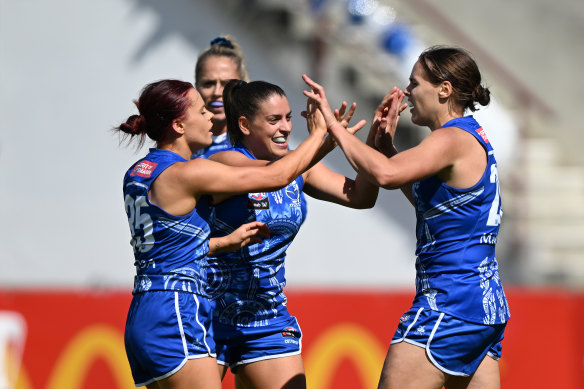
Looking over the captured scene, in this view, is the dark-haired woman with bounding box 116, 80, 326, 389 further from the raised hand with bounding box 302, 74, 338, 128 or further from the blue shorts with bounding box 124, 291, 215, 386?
the raised hand with bounding box 302, 74, 338, 128


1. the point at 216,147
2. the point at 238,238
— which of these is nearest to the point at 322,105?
the point at 238,238

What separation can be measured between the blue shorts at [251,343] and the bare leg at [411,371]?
0.72 meters

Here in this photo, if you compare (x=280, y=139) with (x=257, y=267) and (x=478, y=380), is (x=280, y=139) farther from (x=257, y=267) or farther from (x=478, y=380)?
(x=478, y=380)

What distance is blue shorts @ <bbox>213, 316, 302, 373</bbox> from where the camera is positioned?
14.1 feet

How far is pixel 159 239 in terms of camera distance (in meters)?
3.79

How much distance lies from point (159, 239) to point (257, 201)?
26.7 inches

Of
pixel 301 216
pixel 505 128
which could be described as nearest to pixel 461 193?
pixel 301 216

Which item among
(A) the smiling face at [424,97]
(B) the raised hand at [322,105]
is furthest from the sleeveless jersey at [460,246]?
(B) the raised hand at [322,105]

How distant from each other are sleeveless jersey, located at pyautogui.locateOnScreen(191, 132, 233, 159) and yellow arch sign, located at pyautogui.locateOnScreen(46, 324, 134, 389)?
2.25 meters

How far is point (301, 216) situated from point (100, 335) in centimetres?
285

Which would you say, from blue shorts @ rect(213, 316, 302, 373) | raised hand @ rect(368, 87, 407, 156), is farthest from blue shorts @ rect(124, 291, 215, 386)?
raised hand @ rect(368, 87, 407, 156)

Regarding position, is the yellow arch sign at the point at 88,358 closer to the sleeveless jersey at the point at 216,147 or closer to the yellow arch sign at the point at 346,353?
the yellow arch sign at the point at 346,353

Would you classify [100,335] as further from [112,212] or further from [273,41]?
[273,41]

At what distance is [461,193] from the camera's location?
3770mm
